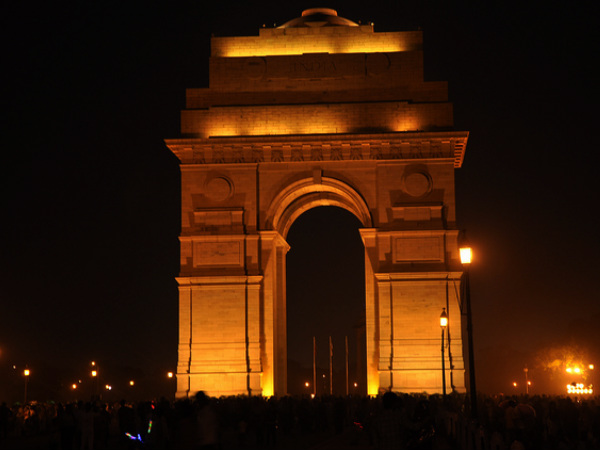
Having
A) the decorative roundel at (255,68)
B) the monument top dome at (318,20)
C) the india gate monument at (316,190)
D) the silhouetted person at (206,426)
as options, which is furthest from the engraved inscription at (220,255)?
the silhouetted person at (206,426)

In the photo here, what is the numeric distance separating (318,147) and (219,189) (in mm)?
4369

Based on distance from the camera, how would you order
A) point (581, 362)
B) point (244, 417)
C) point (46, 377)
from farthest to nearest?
point (46, 377), point (581, 362), point (244, 417)

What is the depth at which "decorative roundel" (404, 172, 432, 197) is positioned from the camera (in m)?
42.7

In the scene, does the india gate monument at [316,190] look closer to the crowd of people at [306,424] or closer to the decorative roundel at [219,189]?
the decorative roundel at [219,189]

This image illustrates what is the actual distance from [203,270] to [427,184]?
31.6 ft

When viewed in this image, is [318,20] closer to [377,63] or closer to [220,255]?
[377,63]

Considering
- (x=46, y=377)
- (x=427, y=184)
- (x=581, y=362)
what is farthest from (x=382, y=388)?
(x=46, y=377)

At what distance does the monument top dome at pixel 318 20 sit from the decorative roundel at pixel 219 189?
25.8ft

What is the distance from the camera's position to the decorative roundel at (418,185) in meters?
42.7

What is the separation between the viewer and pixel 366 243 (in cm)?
4256

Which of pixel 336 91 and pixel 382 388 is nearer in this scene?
pixel 382 388

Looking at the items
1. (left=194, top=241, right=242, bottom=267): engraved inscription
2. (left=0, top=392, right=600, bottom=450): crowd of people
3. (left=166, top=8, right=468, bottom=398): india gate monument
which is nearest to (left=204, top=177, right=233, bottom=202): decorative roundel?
(left=166, top=8, right=468, bottom=398): india gate monument

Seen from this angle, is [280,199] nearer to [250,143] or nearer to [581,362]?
[250,143]

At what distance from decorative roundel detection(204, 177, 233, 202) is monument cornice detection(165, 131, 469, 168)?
30.7 inches
